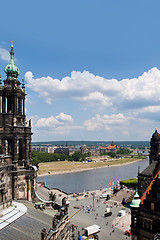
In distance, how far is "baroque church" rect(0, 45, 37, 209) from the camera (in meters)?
25.8

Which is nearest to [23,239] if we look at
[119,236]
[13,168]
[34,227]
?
[34,227]

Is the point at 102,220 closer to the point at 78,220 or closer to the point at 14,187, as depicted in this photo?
the point at 78,220

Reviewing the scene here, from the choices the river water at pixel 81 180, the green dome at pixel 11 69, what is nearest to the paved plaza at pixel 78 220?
the river water at pixel 81 180

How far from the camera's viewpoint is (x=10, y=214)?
18812 millimetres

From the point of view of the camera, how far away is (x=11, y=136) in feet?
87.2

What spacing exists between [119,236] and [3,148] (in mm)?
24997

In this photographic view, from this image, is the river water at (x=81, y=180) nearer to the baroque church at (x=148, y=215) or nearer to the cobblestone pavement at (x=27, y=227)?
the baroque church at (x=148, y=215)

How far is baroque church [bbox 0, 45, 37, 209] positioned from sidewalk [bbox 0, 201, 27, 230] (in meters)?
4.16

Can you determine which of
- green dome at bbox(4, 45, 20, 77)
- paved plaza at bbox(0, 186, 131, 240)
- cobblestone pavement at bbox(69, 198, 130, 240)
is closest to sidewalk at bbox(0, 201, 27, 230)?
paved plaza at bbox(0, 186, 131, 240)

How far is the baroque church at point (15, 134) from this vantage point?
25.8 meters

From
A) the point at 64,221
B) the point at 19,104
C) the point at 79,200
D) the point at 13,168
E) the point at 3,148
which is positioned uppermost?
the point at 19,104

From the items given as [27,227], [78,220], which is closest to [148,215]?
[27,227]

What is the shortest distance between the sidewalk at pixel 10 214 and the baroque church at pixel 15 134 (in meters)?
4.16

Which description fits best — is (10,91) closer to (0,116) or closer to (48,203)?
(0,116)
